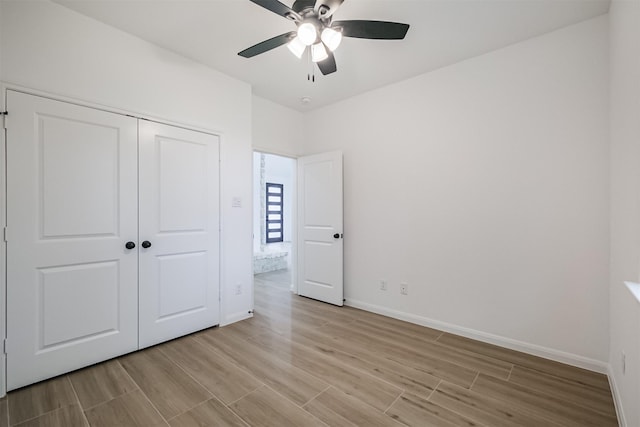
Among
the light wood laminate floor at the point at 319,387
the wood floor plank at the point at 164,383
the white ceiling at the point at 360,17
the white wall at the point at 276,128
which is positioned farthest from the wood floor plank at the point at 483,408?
the white wall at the point at 276,128

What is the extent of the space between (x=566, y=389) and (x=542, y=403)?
0.32m

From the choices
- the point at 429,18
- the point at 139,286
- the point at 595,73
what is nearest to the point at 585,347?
the point at 595,73

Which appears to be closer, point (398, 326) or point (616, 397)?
point (616, 397)

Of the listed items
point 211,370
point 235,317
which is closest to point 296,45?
point 211,370

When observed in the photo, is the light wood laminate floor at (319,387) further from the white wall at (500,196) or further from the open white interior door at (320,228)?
the open white interior door at (320,228)

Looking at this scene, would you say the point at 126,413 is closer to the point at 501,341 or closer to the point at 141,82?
the point at 141,82

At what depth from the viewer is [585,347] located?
2221 mm

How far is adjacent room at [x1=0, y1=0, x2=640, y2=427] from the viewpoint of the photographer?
1.82m

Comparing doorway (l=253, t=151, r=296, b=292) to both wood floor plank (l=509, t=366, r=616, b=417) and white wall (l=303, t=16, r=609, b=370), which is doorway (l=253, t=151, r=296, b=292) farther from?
wood floor plank (l=509, t=366, r=616, b=417)

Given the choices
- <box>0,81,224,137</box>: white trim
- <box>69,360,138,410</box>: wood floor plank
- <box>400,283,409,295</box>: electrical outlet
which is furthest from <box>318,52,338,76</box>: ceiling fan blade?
<box>69,360,138,410</box>: wood floor plank

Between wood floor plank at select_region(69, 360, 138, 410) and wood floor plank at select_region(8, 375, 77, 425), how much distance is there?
6cm

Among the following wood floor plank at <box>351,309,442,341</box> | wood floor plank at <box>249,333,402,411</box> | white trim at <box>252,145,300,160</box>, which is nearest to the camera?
wood floor plank at <box>249,333,402,411</box>

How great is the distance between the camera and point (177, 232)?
8.96 ft

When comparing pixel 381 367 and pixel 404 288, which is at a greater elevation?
pixel 404 288
